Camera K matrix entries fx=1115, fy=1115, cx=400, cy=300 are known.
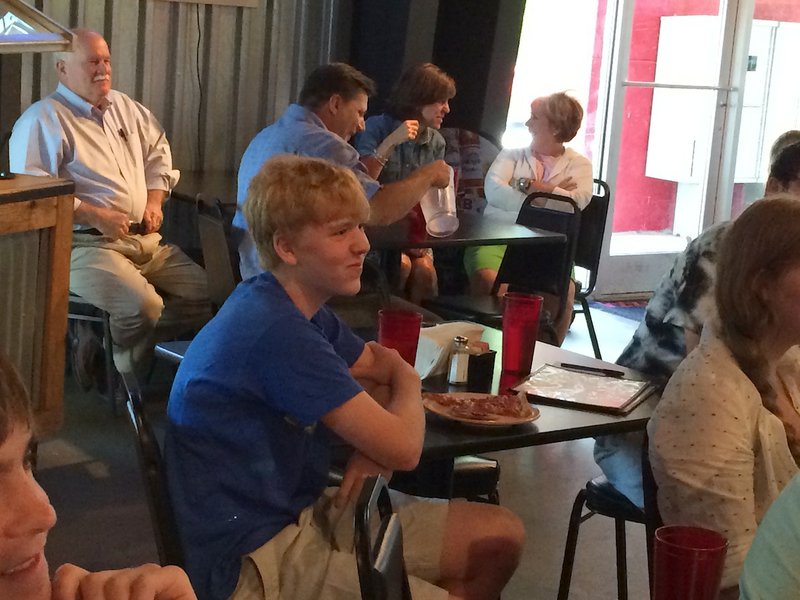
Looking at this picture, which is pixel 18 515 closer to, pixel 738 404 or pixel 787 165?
pixel 738 404

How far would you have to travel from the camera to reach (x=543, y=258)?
4590mm

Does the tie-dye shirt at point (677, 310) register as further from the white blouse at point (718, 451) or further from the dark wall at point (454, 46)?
the dark wall at point (454, 46)

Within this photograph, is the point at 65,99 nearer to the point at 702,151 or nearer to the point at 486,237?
the point at 486,237

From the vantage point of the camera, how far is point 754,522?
5.66 ft

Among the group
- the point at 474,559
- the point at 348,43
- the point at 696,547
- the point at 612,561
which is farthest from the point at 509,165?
the point at 696,547

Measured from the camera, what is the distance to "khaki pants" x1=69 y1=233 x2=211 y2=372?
404 centimetres

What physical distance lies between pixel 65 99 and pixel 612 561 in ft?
8.67

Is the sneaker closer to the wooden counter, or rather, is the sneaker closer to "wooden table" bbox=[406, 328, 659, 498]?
the wooden counter

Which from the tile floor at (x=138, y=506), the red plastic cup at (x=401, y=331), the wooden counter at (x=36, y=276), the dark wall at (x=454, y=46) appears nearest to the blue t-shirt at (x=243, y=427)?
the red plastic cup at (x=401, y=331)

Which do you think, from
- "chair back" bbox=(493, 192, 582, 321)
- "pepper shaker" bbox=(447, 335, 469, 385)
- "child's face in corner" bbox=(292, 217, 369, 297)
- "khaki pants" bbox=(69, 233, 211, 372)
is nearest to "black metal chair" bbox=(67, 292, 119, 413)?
"khaki pants" bbox=(69, 233, 211, 372)

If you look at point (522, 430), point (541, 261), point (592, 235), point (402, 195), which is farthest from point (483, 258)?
point (522, 430)

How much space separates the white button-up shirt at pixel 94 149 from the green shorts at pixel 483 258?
1357mm

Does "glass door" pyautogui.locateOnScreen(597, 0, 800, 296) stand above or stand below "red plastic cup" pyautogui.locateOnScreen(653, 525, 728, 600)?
above

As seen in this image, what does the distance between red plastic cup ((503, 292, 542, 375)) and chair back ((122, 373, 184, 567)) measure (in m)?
0.89
